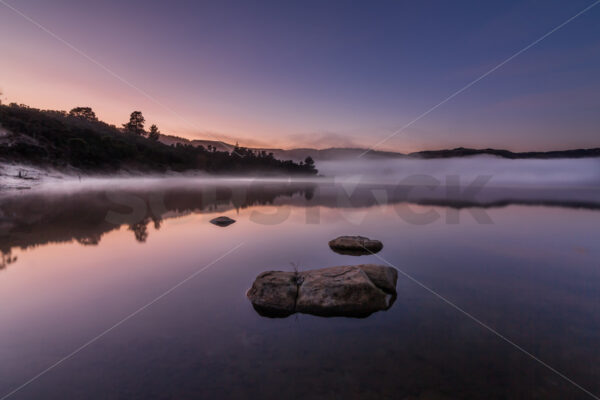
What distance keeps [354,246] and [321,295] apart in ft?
26.4

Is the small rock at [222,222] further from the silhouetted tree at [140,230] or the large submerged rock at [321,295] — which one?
the large submerged rock at [321,295]

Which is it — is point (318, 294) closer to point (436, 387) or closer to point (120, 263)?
point (436, 387)

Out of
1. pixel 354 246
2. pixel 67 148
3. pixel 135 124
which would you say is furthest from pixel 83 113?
pixel 354 246

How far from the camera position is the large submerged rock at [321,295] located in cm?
809

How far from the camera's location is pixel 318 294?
835 centimetres

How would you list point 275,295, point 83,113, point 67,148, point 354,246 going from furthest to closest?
point 83,113 → point 67,148 → point 354,246 → point 275,295

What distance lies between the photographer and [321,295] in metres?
8.30

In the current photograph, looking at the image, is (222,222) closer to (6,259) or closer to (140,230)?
(140,230)

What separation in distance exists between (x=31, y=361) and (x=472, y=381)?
9.85 m

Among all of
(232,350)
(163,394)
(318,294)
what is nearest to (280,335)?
(232,350)

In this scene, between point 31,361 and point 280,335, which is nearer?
point 31,361

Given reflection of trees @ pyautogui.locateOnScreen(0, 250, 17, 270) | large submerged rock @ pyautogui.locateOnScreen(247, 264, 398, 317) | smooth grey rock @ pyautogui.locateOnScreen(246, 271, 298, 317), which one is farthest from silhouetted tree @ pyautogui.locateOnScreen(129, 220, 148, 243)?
large submerged rock @ pyautogui.locateOnScreen(247, 264, 398, 317)

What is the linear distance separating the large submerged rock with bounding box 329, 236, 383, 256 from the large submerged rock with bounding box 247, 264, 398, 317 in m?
6.16

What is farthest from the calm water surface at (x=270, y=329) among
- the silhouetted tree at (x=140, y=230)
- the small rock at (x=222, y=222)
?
the small rock at (x=222, y=222)
